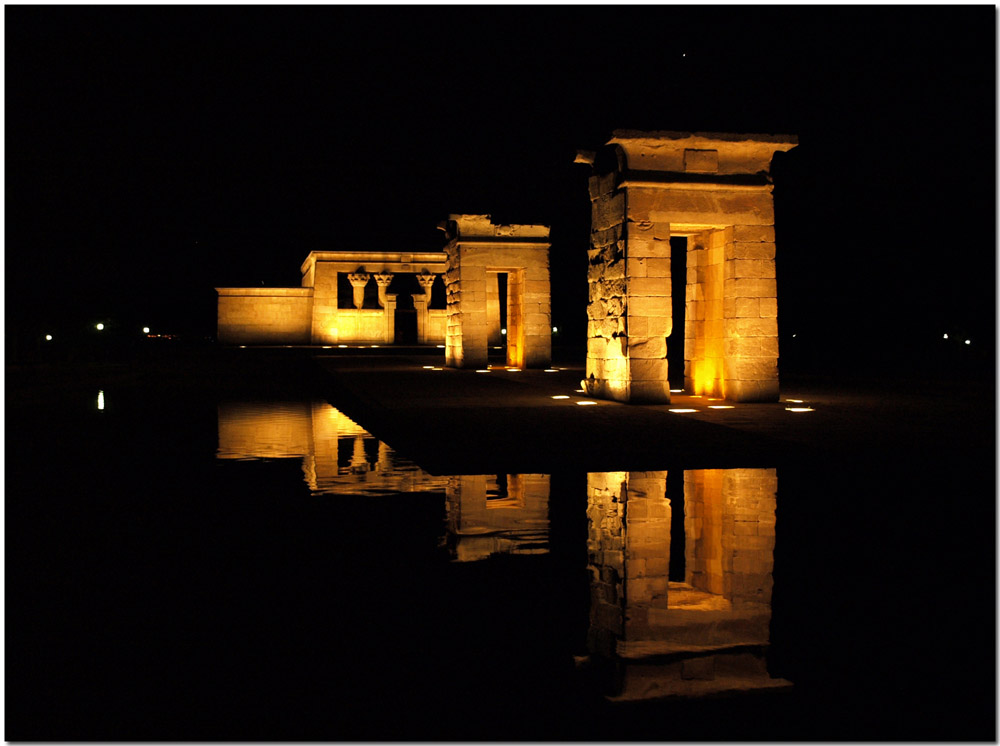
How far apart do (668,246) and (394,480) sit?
27.7 feet

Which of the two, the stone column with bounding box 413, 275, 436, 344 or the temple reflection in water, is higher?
the stone column with bounding box 413, 275, 436, 344

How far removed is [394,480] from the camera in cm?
795

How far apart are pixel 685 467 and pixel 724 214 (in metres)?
7.72

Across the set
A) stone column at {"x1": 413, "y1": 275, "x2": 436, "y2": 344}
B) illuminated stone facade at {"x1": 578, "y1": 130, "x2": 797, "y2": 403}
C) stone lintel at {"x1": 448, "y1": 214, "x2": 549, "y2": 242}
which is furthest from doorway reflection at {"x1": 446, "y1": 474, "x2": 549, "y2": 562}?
stone column at {"x1": 413, "y1": 275, "x2": 436, "y2": 344}

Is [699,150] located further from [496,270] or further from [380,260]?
[380,260]

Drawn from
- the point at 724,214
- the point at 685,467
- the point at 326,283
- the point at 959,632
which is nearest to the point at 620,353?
the point at 724,214

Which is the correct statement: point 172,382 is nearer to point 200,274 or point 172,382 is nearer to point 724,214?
point 724,214

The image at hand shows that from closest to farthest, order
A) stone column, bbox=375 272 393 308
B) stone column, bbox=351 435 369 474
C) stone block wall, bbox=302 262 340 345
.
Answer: stone column, bbox=351 435 369 474, stone block wall, bbox=302 262 340 345, stone column, bbox=375 272 393 308

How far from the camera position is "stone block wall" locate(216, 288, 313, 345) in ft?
164

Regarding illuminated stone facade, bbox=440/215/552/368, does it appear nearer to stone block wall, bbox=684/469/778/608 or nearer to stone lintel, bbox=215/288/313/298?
stone block wall, bbox=684/469/778/608

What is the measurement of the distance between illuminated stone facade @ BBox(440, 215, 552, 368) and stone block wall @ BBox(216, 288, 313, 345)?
26223mm

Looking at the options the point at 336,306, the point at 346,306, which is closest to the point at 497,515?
the point at 336,306

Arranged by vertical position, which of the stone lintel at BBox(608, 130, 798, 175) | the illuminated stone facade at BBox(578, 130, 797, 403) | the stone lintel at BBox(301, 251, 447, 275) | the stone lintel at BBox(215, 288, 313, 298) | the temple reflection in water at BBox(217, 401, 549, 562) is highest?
the stone lintel at BBox(301, 251, 447, 275)

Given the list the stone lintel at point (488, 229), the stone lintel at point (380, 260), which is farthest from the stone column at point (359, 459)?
the stone lintel at point (380, 260)
